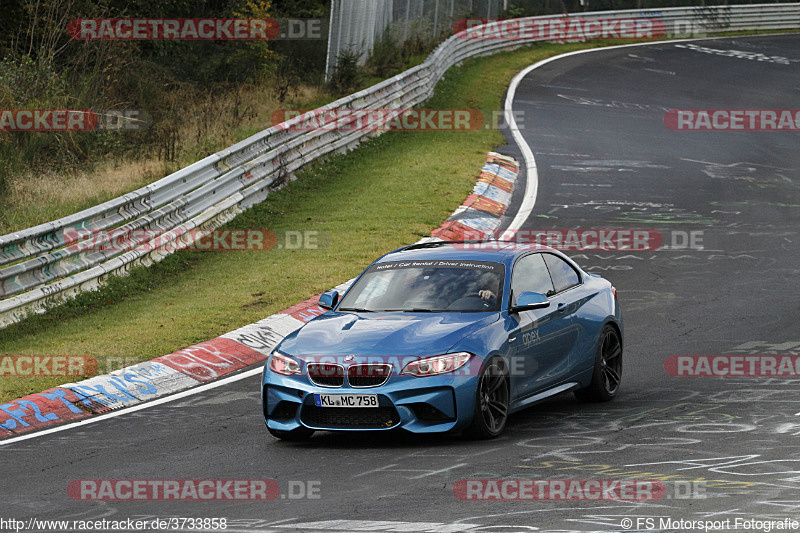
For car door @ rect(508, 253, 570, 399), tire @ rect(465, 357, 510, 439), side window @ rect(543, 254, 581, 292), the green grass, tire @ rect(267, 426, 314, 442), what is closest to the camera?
tire @ rect(465, 357, 510, 439)

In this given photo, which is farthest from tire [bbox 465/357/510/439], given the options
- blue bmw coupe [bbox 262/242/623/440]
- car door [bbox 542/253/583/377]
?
car door [bbox 542/253/583/377]

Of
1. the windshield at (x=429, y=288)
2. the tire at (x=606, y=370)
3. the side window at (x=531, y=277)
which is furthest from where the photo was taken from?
the tire at (x=606, y=370)

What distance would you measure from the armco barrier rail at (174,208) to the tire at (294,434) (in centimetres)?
545

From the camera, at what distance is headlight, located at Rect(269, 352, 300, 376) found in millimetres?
8656

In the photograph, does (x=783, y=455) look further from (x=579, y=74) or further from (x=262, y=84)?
(x=579, y=74)

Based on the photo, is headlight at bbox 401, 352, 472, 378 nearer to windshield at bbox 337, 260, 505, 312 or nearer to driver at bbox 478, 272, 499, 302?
windshield at bbox 337, 260, 505, 312

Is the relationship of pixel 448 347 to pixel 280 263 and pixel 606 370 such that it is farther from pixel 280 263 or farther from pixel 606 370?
pixel 280 263

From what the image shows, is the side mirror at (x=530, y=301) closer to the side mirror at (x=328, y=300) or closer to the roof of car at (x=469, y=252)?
the roof of car at (x=469, y=252)

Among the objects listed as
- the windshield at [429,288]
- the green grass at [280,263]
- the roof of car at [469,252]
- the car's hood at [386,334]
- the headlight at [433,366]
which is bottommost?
the green grass at [280,263]

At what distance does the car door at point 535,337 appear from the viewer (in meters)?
9.08

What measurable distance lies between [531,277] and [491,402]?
159 centimetres

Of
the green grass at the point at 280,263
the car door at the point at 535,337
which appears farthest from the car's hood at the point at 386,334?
the green grass at the point at 280,263

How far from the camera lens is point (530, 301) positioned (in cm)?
912

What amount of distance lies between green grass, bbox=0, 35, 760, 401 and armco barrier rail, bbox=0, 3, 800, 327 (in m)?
0.21
